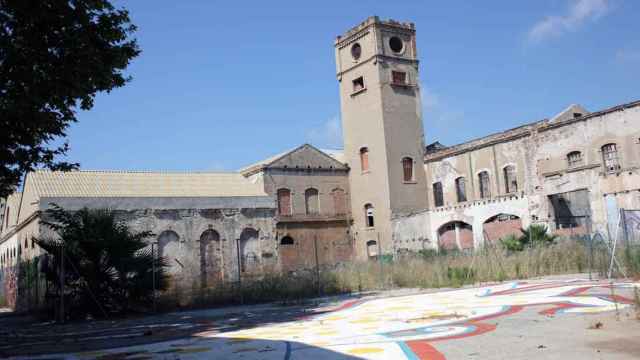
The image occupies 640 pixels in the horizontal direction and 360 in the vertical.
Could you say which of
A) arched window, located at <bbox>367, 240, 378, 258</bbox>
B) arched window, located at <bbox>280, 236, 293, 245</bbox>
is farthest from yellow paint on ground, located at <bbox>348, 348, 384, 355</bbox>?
arched window, located at <bbox>367, 240, 378, 258</bbox>

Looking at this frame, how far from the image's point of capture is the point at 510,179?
1372 inches

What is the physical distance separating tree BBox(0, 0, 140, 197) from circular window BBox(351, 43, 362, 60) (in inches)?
1184

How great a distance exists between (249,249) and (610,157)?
1990 cm

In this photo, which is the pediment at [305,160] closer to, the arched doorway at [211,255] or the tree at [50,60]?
the arched doorway at [211,255]

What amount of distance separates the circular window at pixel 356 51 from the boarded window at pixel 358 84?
1.41 meters

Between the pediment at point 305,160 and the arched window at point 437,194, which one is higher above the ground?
the pediment at point 305,160

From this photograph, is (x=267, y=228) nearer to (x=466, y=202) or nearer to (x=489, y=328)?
(x=466, y=202)

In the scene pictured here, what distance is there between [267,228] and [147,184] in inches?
291

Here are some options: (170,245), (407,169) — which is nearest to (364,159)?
(407,169)

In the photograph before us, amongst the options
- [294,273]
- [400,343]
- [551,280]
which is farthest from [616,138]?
[400,343]

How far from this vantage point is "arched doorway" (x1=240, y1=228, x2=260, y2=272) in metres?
36.5

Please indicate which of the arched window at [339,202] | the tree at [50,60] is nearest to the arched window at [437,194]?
the arched window at [339,202]

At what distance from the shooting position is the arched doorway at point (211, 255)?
3484cm

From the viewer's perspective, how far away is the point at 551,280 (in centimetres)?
1727
